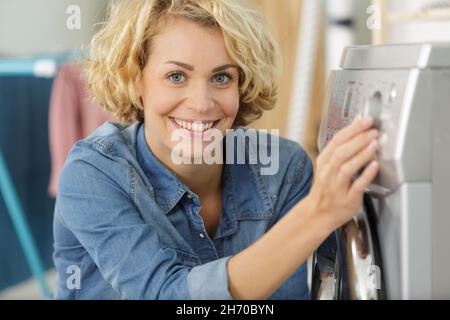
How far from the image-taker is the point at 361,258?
84 centimetres

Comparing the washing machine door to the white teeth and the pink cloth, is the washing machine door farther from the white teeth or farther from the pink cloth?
the pink cloth

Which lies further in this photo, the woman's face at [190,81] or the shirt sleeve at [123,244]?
the woman's face at [190,81]

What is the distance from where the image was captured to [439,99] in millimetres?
719

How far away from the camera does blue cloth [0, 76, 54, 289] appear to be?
8.07 ft

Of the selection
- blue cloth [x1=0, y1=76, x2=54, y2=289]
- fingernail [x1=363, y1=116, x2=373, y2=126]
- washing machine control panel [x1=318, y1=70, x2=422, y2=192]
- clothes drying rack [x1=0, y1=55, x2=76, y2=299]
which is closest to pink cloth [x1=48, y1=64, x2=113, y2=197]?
clothes drying rack [x1=0, y1=55, x2=76, y2=299]

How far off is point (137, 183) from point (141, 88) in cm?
17

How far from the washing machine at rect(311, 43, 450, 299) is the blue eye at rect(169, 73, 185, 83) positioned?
248 mm

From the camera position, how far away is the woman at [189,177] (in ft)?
2.50

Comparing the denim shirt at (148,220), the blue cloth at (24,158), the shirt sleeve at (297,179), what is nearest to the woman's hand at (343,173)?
the denim shirt at (148,220)

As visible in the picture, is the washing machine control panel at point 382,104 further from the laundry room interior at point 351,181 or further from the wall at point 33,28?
the wall at point 33,28

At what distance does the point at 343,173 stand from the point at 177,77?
0.32 metres

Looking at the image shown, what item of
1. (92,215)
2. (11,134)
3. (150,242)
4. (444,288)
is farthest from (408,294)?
(11,134)

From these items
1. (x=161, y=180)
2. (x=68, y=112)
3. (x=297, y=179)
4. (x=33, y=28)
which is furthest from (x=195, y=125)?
(x=33, y=28)

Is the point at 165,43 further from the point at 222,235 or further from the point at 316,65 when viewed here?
the point at 316,65
